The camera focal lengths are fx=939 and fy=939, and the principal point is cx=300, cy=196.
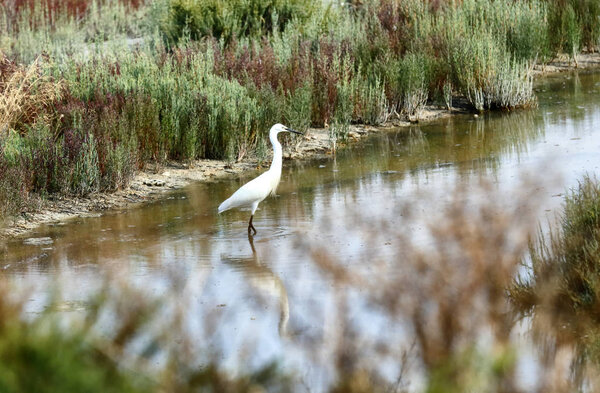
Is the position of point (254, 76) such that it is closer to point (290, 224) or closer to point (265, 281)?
point (290, 224)

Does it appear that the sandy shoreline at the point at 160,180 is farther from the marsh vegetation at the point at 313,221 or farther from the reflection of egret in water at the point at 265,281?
the reflection of egret in water at the point at 265,281

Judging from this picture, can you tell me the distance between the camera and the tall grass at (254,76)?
10.8m

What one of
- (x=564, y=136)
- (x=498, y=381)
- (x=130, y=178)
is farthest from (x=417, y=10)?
(x=498, y=381)

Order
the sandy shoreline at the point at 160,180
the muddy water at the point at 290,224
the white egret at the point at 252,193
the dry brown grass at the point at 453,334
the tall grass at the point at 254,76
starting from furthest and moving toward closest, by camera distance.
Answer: the tall grass at the point at 254,76 → the sandy shoreline at the point at 160,180 → the white egret at the point at 252,193 → the muddy water at the point at 290,224 → the dry brown grass at the point at 453,334

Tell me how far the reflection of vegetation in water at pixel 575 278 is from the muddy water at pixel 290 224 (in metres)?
0.93

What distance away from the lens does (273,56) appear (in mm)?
13414

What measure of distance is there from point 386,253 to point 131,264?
6.58ft

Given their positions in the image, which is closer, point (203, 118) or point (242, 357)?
point (242, 357)

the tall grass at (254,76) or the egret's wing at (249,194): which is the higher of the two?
the tall grass at (254,76)

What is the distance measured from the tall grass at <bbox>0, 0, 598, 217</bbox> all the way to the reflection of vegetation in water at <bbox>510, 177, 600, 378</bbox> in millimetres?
5320

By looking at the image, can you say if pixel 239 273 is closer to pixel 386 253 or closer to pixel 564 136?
pixel 386 253

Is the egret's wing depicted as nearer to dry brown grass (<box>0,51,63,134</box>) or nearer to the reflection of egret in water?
the reflection of egret in water

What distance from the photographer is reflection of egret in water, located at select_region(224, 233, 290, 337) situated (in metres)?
5.98

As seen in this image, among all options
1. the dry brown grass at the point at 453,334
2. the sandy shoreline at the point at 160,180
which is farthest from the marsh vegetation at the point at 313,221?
the sandy shoreline at the point at 160,180
